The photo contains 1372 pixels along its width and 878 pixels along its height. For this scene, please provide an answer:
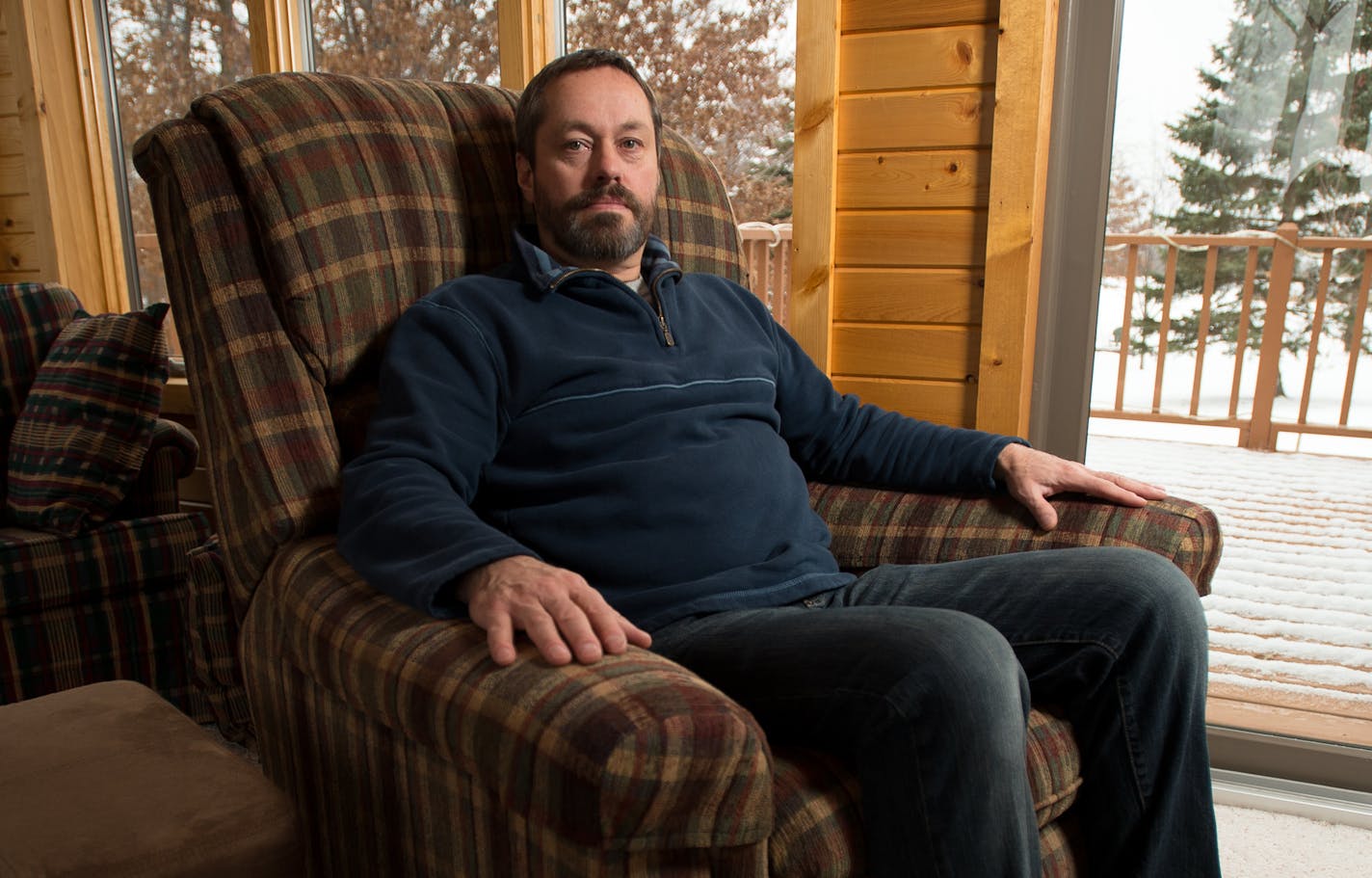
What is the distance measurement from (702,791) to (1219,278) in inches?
66.5

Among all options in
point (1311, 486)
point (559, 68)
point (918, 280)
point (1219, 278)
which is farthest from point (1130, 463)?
point (559, 68)

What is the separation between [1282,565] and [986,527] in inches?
73.4

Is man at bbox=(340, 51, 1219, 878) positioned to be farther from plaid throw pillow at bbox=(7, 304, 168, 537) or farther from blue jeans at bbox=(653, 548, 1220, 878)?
plaid throw pillow at bbox=(7, 304, 168, 537)

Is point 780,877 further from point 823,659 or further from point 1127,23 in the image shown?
point 1127,23

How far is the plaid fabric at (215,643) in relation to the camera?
199 centimetres

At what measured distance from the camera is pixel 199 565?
6.52ft

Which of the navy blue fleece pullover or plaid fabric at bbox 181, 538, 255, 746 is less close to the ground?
the navy blue fleece pullover

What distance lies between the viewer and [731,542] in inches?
49.0

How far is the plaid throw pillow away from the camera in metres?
2.01

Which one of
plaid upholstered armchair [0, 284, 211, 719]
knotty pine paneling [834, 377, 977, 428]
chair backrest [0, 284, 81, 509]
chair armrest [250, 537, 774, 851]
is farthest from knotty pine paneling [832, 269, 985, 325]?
chair backrest [0, 284, 81, 509]

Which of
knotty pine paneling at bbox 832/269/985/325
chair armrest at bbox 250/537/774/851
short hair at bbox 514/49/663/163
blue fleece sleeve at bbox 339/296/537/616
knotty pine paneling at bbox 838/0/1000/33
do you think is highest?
knotty pine paneling at bbox 838/0/1000/33

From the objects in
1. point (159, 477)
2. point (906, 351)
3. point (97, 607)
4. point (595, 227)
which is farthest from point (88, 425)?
point (906, 351)

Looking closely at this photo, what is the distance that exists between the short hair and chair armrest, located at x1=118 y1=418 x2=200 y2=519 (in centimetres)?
116

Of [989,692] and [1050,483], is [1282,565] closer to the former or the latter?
[1050,483]
